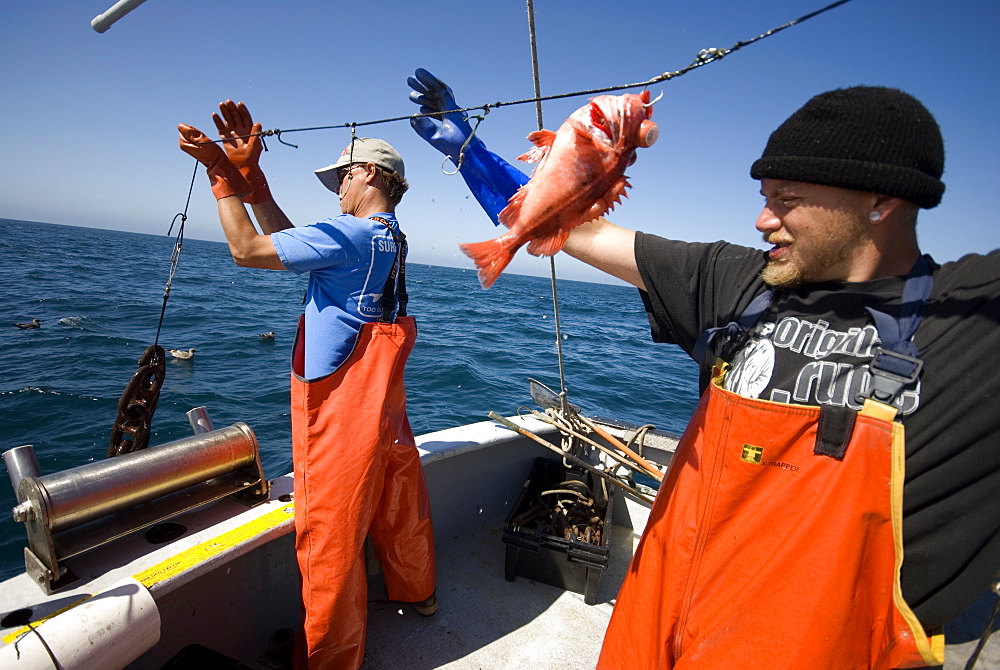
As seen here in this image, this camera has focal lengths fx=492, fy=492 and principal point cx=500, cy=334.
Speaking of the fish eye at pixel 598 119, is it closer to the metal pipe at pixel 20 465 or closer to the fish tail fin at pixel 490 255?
the fish tail fin at pixel 490 255

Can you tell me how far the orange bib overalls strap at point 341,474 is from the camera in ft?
7.48

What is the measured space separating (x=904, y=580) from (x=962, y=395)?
0.52 metres

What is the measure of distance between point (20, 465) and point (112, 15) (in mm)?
1969

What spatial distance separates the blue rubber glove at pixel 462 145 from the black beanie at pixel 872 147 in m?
1.05

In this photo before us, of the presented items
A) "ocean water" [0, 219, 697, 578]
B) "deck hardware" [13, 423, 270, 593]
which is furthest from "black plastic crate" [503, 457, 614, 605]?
"ocean water" [0, 219, 697, 578]

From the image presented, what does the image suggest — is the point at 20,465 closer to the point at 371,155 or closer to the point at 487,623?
the point at 371,155

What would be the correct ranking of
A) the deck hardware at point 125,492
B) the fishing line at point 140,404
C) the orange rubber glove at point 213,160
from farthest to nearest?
the fishing line at point 140,404 → the orange rubber glove at point 213,160 → the deck hardware at point 125,492

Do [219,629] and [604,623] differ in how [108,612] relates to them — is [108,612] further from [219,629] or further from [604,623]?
[604,623]

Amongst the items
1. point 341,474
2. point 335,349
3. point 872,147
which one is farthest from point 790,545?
point 335,349

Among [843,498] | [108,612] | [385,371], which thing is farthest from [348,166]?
[843,498]

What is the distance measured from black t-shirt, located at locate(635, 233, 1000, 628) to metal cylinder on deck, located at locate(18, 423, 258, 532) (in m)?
2.47

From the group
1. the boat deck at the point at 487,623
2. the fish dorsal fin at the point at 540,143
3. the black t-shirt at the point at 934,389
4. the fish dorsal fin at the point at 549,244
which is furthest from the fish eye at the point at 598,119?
the boat deck at the point at 487,623

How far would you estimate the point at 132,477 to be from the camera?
87.7 inches

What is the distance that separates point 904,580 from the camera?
1329 millimetres
